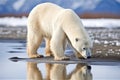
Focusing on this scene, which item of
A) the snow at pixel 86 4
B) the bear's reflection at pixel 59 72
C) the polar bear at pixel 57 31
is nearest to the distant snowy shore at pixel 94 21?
the snow at pixel 86 4

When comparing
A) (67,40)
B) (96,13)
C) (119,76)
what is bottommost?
(119,76)

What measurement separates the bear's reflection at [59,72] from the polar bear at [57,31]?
18.5 inches

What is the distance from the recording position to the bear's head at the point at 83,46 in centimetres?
947

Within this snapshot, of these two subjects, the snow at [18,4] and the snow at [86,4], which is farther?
the snow at [18,4]

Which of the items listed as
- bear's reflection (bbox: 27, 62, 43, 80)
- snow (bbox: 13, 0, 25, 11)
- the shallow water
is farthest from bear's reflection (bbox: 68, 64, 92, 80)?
snow (bbox: 13, 0, 25, 11)

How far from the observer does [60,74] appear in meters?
8.33

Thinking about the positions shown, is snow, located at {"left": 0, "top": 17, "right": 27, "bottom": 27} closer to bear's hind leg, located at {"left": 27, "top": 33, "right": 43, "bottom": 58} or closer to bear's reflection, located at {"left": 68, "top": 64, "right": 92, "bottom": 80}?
bear's hind leg, located at {"left": 27, "top": 33, "right": 43, "bottom": 58}

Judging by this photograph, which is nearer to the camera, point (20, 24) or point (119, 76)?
point (119, 76)

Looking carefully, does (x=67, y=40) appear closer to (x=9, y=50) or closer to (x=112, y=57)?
(x=112, y=57)

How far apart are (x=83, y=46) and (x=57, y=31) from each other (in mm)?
668

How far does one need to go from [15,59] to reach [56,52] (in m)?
0.87

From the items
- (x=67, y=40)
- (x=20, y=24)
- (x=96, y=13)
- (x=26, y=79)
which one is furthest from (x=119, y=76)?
(x=20, y=24)

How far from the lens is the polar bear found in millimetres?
9596

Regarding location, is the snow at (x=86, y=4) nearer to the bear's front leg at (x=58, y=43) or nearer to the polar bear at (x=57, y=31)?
the polar bear at (x=57, y=31)
